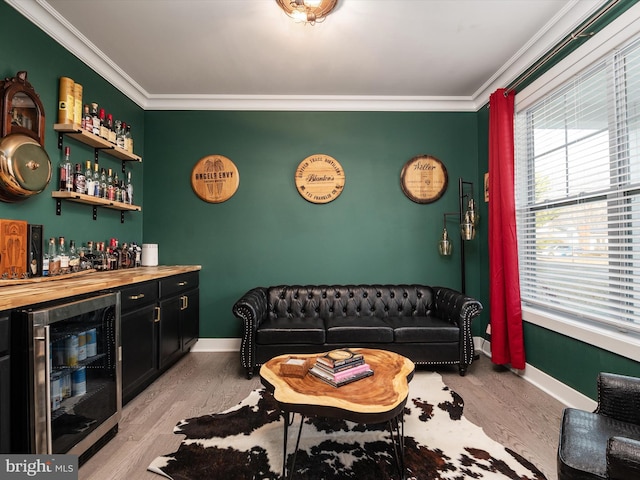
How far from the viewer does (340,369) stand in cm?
182

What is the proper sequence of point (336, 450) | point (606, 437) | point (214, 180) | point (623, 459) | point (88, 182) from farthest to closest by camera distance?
point (214, 180) < point (88, 182) < point (336, 450) < point (606, 437) < point (623, 459)

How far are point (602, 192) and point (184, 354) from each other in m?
3.95

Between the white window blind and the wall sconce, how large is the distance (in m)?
0.46

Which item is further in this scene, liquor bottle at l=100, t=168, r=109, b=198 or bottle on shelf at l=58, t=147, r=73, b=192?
liquor bottle at l=100, t=168, r=109, b=198

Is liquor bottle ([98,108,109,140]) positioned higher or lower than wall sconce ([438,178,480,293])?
higher

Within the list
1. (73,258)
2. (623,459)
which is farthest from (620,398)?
(73,258)

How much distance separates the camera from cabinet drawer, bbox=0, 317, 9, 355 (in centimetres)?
140

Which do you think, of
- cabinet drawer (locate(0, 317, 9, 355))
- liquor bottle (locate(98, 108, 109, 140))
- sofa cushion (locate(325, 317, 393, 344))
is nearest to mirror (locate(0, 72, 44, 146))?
liquor bottle (locate(98, 108, 109, 140))

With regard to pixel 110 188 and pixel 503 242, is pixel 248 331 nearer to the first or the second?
pixel 110 188

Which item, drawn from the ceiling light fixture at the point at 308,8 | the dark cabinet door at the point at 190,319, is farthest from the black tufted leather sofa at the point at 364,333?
the ceiling light fixture at the point at 308,8

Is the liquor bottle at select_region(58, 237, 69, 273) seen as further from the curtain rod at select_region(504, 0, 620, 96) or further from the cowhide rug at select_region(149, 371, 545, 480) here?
the curtain rod at select_region(504, 0, 620, 96)

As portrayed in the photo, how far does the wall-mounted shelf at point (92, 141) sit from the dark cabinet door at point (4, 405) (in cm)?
185

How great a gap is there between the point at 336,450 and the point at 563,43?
331cm

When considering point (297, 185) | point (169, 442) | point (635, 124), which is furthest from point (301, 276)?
point (635, 124)
